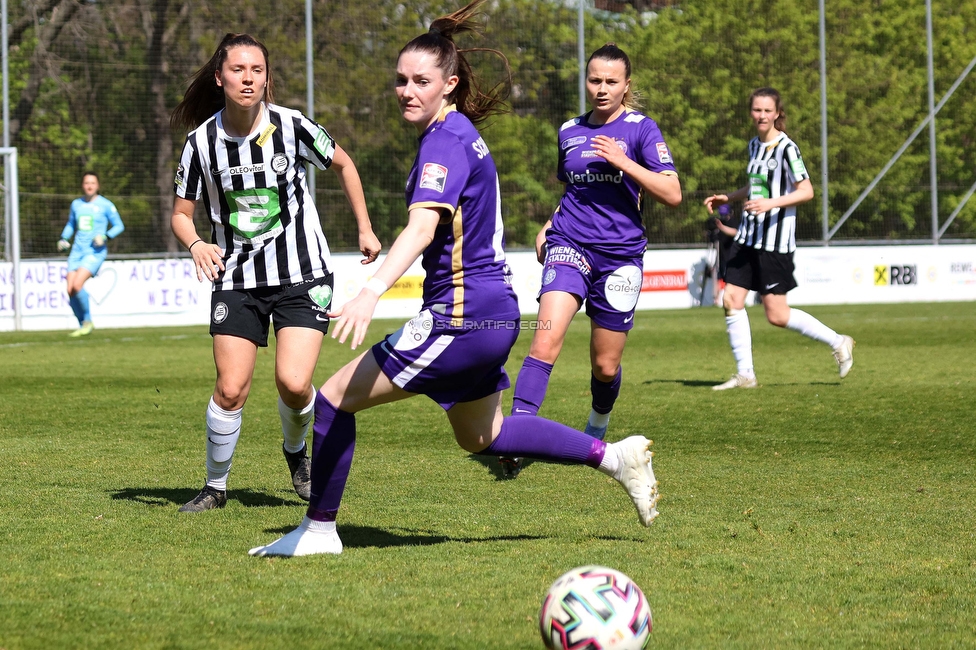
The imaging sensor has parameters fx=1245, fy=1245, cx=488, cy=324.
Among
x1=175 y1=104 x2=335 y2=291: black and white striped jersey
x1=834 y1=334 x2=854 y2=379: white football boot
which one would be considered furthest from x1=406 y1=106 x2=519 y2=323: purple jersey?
x1=834 y1=334 x2=854 y2=379: white football boot

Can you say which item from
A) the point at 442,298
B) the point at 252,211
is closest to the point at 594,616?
the point at 442,298

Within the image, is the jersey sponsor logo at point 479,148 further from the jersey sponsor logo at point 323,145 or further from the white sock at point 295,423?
the white sock at point 295,423

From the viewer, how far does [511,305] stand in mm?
4387

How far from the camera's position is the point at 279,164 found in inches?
214

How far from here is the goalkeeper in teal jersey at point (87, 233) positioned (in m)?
17.1

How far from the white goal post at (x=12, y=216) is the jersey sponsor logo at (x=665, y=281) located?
11264mm

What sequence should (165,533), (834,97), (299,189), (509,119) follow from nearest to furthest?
(165,533), (299,189), (509,119), (834,97)

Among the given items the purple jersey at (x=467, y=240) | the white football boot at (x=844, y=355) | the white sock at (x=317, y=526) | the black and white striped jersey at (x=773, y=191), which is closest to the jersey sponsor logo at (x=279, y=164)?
the purple jersey at (x=467, y=240)

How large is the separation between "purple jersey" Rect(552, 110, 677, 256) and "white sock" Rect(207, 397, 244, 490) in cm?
218

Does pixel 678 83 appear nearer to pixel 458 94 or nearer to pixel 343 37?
pixel 343 37

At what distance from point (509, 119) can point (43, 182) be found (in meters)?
9.12

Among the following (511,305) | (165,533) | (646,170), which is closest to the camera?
(511,305)

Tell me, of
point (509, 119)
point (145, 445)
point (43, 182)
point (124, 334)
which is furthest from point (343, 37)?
point (145, 445)

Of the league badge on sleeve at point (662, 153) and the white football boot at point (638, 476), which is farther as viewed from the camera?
the league badge on sleeve at point (662, 153)
